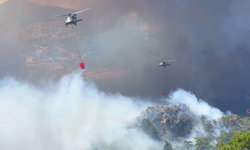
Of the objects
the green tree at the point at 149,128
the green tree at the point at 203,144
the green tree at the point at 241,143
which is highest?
the green tree at the point at 149,128

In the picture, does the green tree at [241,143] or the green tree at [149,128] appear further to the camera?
the green tree at [149,128]

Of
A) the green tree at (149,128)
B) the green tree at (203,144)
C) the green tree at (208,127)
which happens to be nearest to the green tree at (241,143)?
the green tree at (203,144)

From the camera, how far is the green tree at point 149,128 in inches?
5231

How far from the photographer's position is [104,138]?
128500mm

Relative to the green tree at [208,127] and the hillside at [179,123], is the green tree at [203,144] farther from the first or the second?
the green tree at [208,127]

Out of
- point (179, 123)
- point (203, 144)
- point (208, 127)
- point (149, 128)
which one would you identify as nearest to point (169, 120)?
point (179, 123)

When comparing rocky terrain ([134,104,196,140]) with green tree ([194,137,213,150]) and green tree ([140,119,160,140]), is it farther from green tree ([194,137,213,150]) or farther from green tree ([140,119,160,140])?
green tree ([194,137,213,150])

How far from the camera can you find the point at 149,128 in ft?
452

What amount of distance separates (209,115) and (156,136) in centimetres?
3787

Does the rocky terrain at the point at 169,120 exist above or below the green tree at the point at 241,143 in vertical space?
above

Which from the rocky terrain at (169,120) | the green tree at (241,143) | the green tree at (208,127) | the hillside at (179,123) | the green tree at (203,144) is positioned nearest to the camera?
the green tree at (241,143)

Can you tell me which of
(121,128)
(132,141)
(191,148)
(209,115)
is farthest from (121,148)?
(209,115)

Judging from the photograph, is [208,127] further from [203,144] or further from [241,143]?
[241,143]

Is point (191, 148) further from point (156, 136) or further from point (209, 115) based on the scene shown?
point (209, 115)
